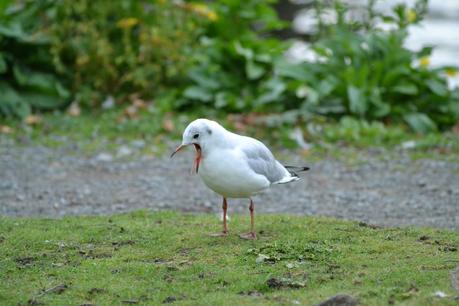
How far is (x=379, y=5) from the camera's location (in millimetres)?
22062

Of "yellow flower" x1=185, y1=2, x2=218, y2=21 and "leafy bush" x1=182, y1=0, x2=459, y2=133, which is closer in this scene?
"leafy bush" x1=182, y1=0, x2=459, y2=133

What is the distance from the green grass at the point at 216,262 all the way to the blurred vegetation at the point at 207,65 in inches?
175

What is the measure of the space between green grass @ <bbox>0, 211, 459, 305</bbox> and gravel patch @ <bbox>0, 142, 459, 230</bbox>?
973mm

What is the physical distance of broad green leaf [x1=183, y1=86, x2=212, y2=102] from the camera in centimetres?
1166

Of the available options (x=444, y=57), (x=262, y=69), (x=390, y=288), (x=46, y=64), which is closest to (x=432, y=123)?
(x=262, y=69)

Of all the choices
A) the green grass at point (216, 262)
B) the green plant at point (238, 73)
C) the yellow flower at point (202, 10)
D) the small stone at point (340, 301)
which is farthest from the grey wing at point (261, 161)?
the yellow flower at point (202, 10)

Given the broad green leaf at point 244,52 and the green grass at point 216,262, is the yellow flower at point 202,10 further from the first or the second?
the green grass at point 216,262

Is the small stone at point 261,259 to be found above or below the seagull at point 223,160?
below

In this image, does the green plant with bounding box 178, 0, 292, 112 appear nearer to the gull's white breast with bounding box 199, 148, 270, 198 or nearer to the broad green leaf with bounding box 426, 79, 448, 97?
the broad green leaf with bounding box 426, 79, 448, 97

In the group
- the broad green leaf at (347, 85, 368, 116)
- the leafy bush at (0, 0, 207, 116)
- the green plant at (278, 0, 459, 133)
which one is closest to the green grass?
the broad green leaf at (347, 85, 368, 116)

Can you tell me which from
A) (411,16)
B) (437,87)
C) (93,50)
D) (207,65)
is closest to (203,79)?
(207,65)

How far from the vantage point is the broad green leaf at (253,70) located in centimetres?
1162

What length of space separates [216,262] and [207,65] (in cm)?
671

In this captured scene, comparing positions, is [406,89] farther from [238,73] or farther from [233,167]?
[233,167]
